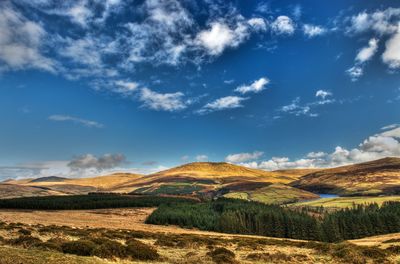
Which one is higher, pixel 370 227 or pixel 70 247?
pixel 70 247

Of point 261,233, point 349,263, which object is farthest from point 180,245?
point 261,233

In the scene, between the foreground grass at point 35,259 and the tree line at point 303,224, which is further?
the tree line at point 303,224

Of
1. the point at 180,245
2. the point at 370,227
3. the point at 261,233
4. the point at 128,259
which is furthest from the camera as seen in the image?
the point at 261,233

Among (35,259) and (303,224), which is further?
(303,224)

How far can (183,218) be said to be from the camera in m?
147

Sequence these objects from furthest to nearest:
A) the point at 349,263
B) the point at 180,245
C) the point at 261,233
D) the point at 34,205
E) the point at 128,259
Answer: the point at 34,205 → the point at 261,233 → the point at 180,245 → the point at 349,263 → the point at 128,259

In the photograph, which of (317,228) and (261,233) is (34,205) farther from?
(317,228)

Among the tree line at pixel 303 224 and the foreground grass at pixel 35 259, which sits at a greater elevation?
the foreground grass at pixel 35 259

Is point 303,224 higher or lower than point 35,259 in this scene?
lower

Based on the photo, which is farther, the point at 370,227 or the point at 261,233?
the point at 261,233

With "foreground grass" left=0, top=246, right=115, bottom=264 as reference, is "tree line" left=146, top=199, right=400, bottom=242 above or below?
below

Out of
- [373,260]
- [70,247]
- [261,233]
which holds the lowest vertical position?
[261,233]

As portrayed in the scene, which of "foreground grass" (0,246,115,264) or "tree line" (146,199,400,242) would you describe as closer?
"foreground grass" (0,246,115,264)

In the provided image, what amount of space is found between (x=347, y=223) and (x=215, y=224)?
5369 centimetres
